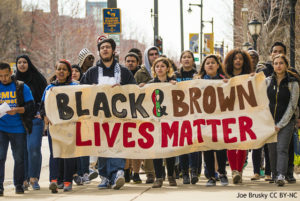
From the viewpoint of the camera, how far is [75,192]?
8.90 m

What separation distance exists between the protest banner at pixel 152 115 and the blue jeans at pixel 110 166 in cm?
10

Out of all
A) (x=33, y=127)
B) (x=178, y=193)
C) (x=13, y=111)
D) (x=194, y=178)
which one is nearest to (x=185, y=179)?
(x=194, y=178)

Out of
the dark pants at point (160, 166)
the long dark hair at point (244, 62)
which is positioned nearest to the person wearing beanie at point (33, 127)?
the dark pants at point (160, 166)

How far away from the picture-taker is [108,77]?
9289mm

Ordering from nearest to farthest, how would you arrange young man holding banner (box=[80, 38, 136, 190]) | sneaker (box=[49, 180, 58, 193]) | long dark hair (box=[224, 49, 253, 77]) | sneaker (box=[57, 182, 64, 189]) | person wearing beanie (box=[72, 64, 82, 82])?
sneaker (box=[49, 180, 58, 193]) → young man holding banner (box=[80, 38, 136, 190]) → sneaker (box=[57, 182, 64, 189]) → long dark hair (box=[224, 49, 253, 77]) → person wearing beanie (box=[72, 64, 82, 82])

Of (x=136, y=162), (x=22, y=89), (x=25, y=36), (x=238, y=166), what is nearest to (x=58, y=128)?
(x=22, y=89)

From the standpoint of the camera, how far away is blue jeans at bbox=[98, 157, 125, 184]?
9078 mm

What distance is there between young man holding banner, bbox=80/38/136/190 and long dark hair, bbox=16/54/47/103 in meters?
1.02

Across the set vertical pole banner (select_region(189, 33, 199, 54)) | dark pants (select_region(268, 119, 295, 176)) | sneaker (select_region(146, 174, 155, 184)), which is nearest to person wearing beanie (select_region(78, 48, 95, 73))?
sneaker (select_region(146, 174, 155, 184))

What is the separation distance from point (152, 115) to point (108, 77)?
82 cm

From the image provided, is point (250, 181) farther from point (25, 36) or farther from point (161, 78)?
point (25, 36)

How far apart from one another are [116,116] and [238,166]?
185 cm

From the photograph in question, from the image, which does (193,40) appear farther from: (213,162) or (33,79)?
(213,162)

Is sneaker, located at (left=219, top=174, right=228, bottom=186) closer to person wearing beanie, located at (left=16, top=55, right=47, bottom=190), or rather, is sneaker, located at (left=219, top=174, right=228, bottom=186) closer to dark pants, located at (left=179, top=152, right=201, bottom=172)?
dark pants, located at (left=179, top=152, right=201, bottom=172)
